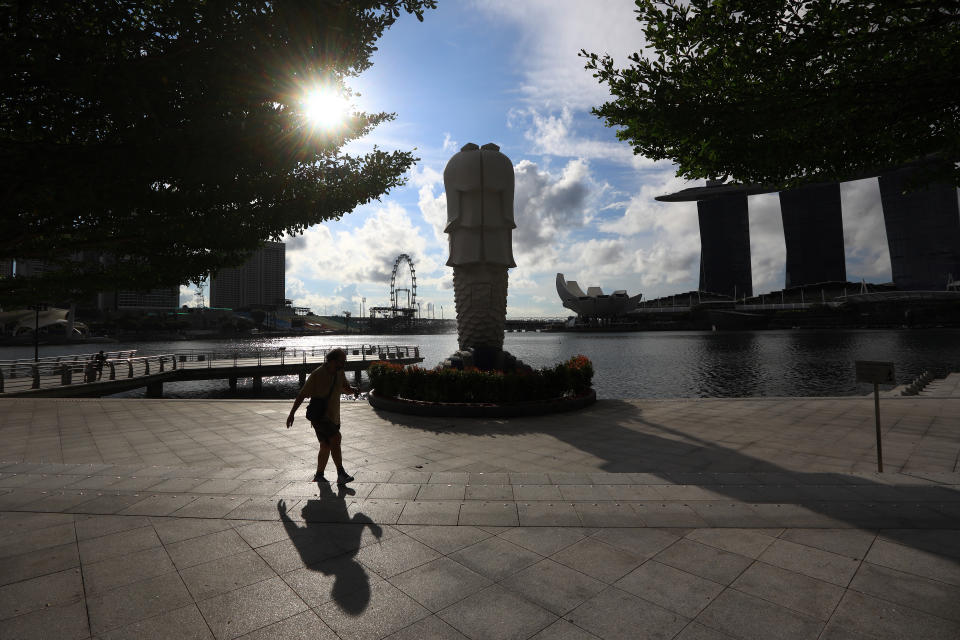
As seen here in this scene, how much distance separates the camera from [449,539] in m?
4.19

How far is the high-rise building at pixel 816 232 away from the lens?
461 ft

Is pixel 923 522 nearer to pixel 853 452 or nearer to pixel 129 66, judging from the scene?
pixel 853 452

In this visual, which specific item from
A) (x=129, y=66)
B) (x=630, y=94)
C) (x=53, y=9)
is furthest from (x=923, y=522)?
(x=53, y=9)

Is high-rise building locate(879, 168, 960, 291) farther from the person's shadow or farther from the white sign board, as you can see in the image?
the person's shadow

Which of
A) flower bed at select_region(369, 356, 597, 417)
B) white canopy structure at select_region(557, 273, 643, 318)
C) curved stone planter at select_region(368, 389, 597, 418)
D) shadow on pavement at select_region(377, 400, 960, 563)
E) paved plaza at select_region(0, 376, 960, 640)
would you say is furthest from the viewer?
white canopy structure at select_region(557, 273, 643, 318)

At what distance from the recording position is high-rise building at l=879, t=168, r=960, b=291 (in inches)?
4481

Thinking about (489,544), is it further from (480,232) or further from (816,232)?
(816,232)

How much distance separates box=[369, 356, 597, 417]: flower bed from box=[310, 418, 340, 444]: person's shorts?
17.1 feet

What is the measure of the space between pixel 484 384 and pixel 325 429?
596 cm

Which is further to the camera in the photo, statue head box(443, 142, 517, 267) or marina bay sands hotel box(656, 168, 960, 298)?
marina bay sands hotel box(656, 168, 960, 298)

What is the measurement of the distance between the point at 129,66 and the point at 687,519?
7983 millimetres

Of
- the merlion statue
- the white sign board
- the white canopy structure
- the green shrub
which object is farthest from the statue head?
the white canopy structure

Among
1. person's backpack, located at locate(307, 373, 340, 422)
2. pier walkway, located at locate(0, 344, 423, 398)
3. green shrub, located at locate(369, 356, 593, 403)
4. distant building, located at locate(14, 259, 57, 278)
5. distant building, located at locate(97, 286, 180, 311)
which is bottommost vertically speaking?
pier walkway, located at locate(0, 344, 423, 398)

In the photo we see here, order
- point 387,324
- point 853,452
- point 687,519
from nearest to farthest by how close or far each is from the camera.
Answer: point 687,519 < point 853,452 < point 387,324
